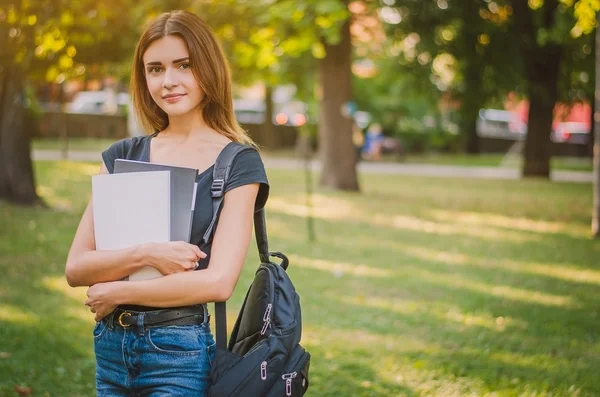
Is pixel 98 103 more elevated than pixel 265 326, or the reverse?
pixel 98 103

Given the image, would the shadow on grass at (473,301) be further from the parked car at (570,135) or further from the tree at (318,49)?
the parked car at (570,135)

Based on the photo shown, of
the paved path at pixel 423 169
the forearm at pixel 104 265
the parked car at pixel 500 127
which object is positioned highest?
the forearm at pixel 104 265

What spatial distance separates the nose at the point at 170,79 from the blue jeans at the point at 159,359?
2.42 feet

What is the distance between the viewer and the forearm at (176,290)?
7.85ft

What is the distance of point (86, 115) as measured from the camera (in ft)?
134

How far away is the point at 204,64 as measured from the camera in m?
2.63

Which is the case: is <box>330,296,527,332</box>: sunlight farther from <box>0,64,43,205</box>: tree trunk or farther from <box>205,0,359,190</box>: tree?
<box>0,64,43,205</box>: tree trunk

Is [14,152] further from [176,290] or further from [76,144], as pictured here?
[76,144]

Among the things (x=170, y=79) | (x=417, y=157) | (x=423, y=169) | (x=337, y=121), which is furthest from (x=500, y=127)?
(x=170, y=79)

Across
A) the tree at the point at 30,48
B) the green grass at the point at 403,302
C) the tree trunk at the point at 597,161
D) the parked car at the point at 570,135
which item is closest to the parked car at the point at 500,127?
the parked car at the point at 570,135

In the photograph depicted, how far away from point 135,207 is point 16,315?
5.63 metres

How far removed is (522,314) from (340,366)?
260 cm

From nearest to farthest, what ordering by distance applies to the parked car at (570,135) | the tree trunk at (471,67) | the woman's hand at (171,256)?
the woman's hand at (171,256) → the tree trunk at (471,67) → the parked car at (570,135)

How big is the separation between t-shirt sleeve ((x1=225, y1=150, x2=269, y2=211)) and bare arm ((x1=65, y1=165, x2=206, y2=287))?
233 mm
